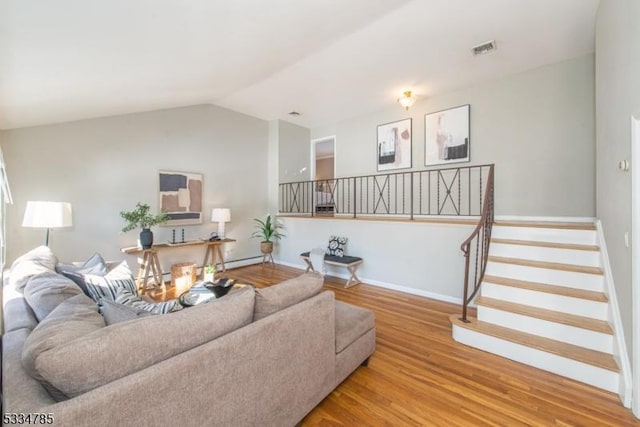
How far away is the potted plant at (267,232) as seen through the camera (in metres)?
5.50

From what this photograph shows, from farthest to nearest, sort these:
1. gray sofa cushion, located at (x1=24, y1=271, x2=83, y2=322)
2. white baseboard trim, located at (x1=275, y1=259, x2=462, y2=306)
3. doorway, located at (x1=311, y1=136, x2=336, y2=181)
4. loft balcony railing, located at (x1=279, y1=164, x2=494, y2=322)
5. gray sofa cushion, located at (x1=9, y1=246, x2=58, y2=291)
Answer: doorway, located at (x1=311, y1=136, x2=336, y2=181) < white baseboard trim, located at (x1=275, y1=259, x2=462, y2=306) < loft balcony railing, located at (x1=279, y1=164, x2=494, y2=322) < gray sofa cushion, located at (x1=9, y1=246, x2=58, y2=291) < gray sofa cushion, located at (x1=24, y1=271, x2=83, y2=322)

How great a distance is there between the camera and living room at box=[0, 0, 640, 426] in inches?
84.4

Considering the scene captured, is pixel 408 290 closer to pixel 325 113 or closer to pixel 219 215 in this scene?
pixel 219 215

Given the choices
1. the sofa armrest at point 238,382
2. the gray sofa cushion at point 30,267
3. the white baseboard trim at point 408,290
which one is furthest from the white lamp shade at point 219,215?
the sofa armrest at point 238,382

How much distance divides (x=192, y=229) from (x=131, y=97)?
2352mm

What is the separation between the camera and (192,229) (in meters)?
4.91

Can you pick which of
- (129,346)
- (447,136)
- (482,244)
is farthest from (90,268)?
(447,136)

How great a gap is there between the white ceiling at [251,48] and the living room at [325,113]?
Answer: 0.03 meters

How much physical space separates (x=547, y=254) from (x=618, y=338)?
0.97 m

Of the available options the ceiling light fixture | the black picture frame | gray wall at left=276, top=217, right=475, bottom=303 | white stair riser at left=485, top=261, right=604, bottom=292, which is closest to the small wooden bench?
gray wall at left=276, top=217, right=475, bottom=303

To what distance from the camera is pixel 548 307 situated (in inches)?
98.0

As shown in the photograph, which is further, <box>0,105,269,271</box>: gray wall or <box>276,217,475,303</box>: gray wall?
<box>276,217,475,303</box>: gray wall

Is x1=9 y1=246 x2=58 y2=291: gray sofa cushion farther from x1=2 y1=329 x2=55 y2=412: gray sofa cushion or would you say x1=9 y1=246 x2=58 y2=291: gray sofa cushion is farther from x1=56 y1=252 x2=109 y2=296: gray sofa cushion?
x1=2 y1=329 x2=55 y2=412: gray sofa cushion

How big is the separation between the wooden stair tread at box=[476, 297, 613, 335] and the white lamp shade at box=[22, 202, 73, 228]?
14.9ft
